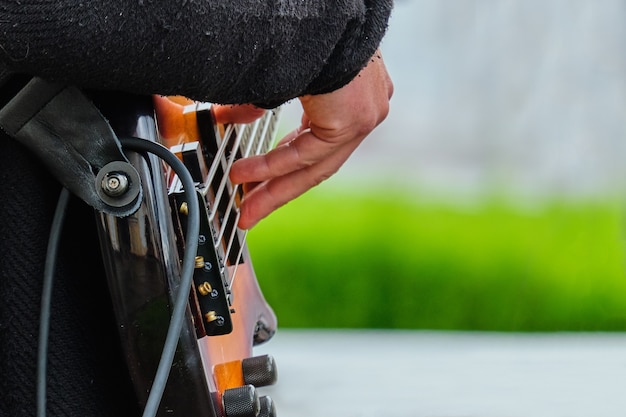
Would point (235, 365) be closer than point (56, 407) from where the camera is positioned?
No

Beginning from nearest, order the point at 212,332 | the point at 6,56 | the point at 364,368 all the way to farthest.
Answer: the point at 6,56
the point at 212,332
the point at 364,368

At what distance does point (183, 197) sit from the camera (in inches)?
16.4

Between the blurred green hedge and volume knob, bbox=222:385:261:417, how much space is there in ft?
3.37

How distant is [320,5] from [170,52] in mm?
92

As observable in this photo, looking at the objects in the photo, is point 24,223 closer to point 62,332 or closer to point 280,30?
point 62,332

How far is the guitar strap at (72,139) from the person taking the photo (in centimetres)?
37

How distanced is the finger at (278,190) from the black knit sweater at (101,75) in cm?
16

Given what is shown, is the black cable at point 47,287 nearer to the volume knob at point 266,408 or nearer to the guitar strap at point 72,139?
the guitar strap at point 72,139

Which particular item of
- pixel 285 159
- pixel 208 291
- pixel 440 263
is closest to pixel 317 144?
pixel 285 159

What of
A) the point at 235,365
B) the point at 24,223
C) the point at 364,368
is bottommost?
the point at 364,368

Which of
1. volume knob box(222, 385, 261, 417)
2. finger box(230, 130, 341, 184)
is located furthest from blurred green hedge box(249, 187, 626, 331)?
volume knob box(222, 385, 261, 417)

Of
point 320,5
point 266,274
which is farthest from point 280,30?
point 266,274

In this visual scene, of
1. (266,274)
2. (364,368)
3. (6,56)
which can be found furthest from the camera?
(266,274)

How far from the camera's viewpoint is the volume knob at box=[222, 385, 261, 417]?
17.3 inches
